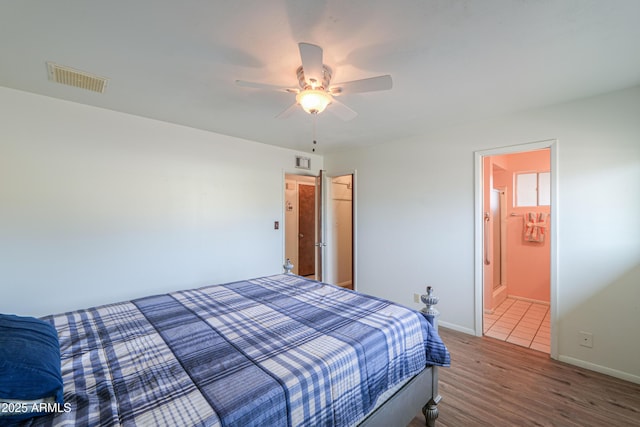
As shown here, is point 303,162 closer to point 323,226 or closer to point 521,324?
point 323,226

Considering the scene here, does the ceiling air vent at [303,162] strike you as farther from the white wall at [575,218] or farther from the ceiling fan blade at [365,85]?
the ceiling fan blade at [365,85]

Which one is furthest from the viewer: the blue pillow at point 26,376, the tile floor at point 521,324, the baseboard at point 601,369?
the tile floor at point 521,324

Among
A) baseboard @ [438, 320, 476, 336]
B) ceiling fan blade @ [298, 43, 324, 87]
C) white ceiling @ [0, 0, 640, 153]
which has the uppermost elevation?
white ceiling @ [0, 0, 640, 153]

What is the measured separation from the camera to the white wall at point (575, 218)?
2.21m

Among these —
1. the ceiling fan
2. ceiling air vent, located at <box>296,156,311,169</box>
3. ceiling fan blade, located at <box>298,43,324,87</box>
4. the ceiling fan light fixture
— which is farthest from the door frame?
ceiling air vent, located at <box>296,156,311,169</box>

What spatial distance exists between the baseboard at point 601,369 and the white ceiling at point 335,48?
93.2 inches

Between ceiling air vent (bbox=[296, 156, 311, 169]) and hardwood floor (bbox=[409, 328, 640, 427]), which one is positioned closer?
hardwood floor (bbox=[409, 328, 640, 427])

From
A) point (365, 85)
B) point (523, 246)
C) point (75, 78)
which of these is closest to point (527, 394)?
point (365, 85)

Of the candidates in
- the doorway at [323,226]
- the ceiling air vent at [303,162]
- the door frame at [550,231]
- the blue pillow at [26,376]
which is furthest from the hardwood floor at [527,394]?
the ceiling air vent at [303,162]

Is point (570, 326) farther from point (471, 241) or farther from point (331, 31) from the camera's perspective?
point (331, 31)

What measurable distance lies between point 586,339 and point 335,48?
3223 mm

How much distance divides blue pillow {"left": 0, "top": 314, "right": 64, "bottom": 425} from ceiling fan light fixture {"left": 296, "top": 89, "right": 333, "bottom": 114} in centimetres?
186

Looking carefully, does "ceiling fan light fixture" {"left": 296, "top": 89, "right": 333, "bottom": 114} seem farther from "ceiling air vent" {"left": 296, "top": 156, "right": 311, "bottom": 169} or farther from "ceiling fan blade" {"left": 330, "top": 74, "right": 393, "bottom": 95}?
"ceiling air vent" {"left": 296, "top": 156, "right": 311, "bottom": 169}

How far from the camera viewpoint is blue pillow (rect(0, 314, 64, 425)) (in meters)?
0.87
